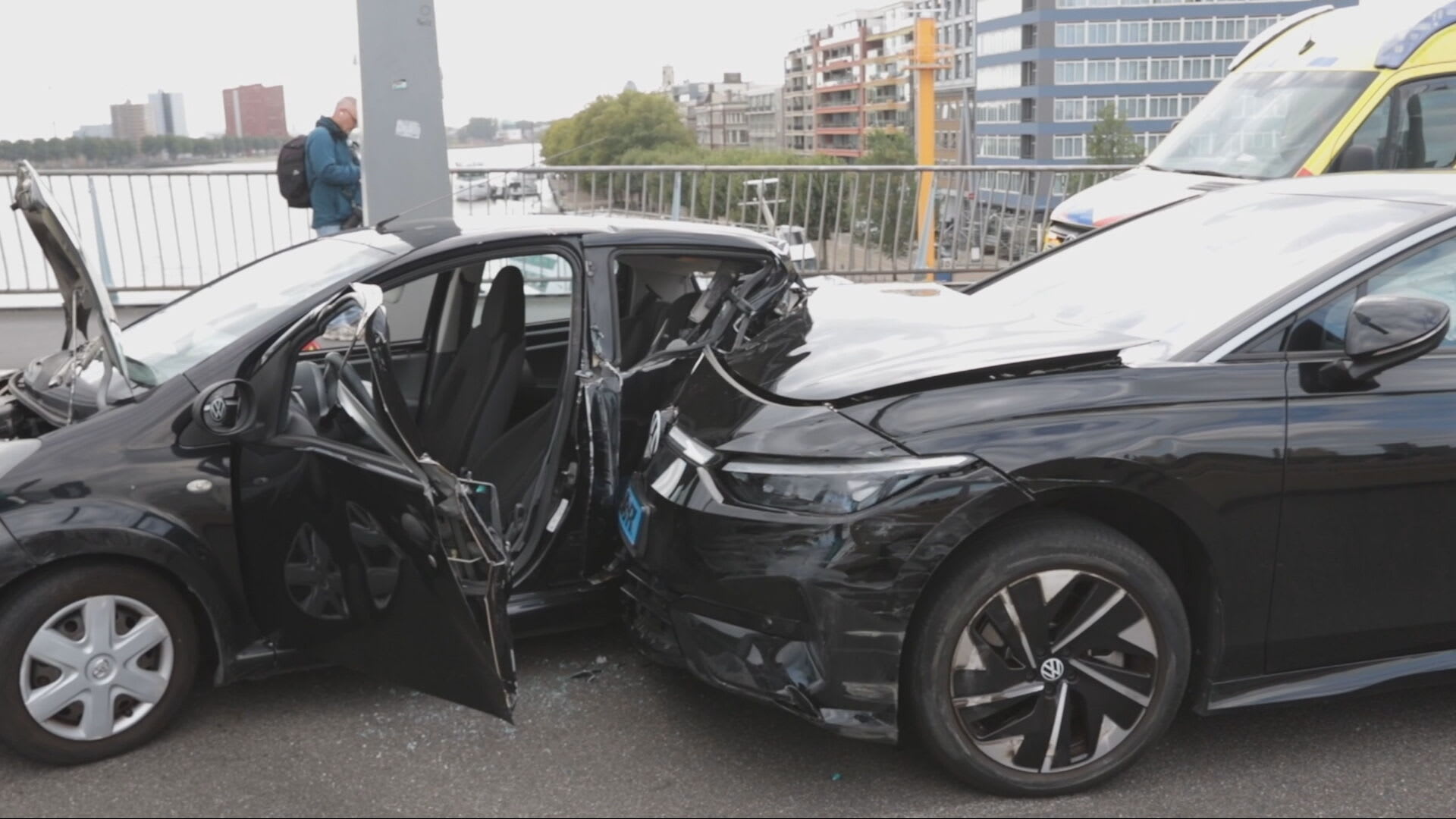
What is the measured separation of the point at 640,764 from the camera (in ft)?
12.0

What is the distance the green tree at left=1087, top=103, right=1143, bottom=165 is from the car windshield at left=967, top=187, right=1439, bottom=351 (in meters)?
138

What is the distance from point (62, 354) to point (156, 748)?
1.42m

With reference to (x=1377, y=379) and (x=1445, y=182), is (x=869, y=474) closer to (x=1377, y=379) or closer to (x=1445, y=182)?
(x=1377, y=379)

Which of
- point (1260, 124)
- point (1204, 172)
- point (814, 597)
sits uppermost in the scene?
point (1260, 124)

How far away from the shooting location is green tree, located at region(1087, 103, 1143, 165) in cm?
13762

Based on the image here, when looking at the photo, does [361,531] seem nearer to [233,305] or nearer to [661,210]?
[233,305]

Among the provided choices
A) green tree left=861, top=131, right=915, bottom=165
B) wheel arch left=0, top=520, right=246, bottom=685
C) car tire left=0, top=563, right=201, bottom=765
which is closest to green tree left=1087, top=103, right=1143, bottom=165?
green tree left=861, top=131, right=915, bottom=165

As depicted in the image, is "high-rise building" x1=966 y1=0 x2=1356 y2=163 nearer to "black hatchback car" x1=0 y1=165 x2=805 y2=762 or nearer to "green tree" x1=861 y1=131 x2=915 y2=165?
"green tree" x1=861 y1=131 x2=915 y2=165

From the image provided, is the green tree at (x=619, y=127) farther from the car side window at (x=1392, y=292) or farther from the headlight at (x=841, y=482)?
the car side window at (x=1392, y=292)

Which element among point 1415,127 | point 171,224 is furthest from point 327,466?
point 1415,127

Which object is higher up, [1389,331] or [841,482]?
[1389,331]

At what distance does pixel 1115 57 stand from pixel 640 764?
5990 inches

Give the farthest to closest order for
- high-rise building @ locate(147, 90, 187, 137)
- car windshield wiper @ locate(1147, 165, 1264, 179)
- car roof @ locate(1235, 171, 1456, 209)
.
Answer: car windshield wiper @ locate(1147, 165, 1264, 179) → high-rise building @ locate(147, 90, 187, 137) → car roof @ locate(1235, 171, 1456, 209)

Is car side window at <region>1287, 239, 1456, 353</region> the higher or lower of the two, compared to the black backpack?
lower
